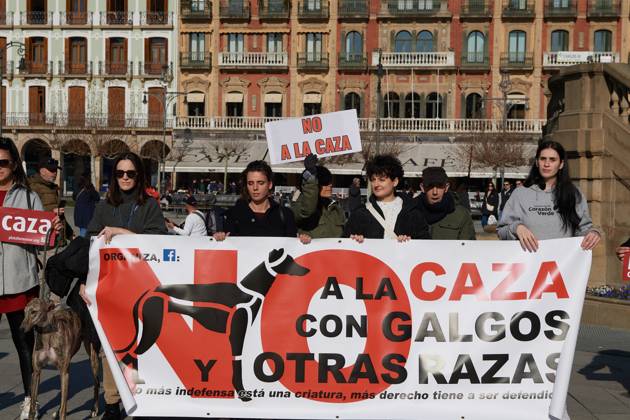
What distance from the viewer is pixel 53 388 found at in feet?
20.1

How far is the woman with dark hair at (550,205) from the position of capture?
501 cm

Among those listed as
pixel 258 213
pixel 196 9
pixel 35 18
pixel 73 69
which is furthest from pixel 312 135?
pixel 35 18

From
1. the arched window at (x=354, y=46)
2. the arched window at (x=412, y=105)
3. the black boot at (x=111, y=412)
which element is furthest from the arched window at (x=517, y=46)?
the black boot at (x=111, y=412)

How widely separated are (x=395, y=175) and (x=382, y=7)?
42.6 m

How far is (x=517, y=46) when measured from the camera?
45406 mm

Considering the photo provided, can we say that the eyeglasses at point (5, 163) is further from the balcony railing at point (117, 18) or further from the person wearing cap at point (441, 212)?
the balcony railing at point (117, 18)

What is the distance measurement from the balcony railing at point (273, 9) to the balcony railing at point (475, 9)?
10.3 meters

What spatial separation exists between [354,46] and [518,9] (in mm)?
9573

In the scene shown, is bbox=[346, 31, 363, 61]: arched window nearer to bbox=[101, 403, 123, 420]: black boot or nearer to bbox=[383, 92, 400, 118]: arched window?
bbox=[383, 92, 400, 118]: arched window

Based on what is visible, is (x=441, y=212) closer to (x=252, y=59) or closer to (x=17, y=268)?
(x=17, y=268)

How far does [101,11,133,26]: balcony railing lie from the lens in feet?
161

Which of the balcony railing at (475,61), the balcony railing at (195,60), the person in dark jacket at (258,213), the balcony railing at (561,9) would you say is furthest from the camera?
the balcony railing at (195,60)

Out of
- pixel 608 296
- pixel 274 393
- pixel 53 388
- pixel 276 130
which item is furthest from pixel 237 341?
pixel 608 296

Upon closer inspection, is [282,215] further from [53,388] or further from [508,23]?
[508,23]
